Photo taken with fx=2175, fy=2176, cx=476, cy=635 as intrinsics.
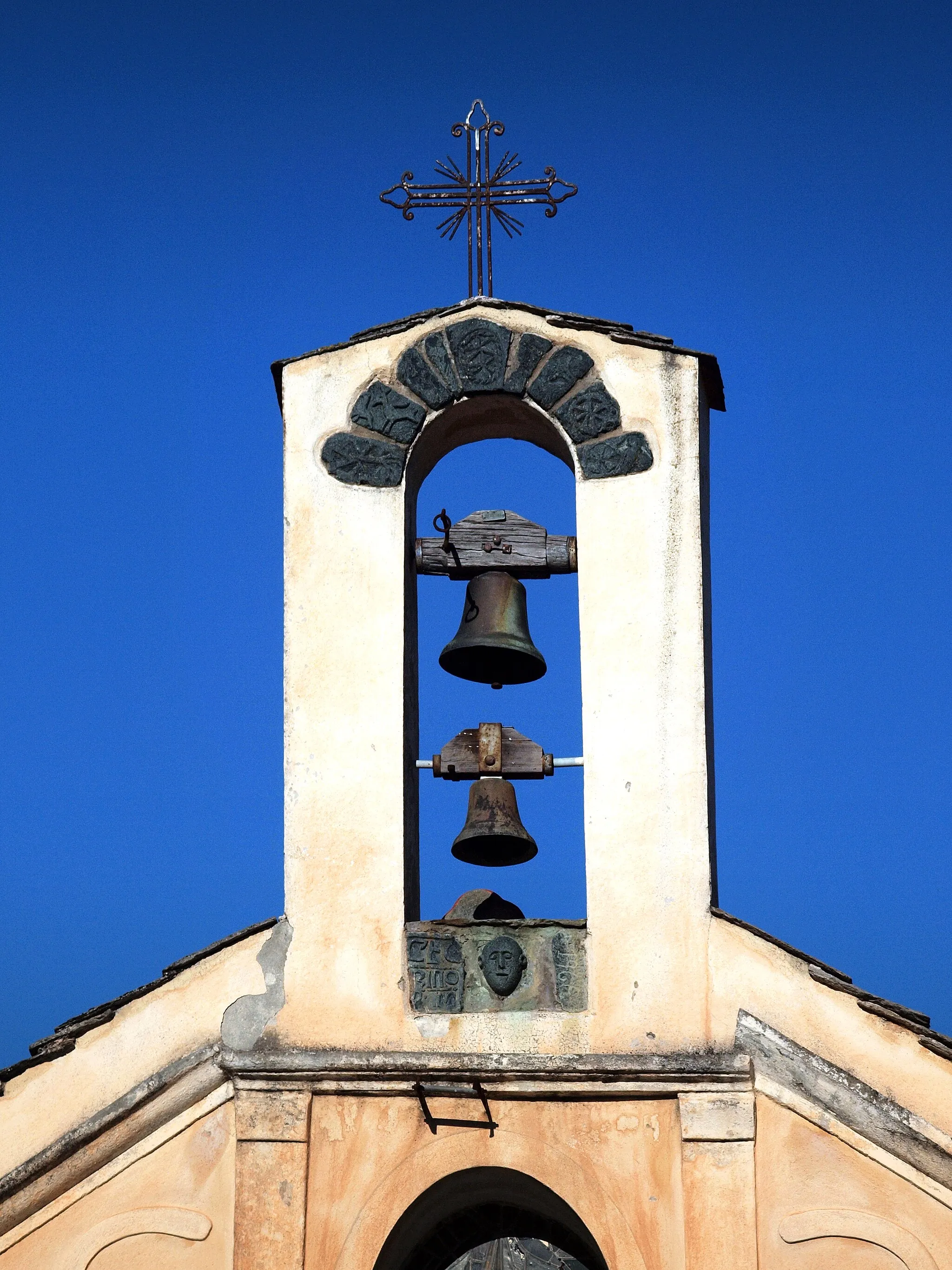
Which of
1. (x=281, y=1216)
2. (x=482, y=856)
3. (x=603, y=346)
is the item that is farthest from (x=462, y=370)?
(x=281, y=1216)

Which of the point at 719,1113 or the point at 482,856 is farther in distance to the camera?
the point at 482,856

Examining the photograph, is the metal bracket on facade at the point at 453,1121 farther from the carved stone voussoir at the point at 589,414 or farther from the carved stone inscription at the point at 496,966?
the carved stone voussoir at the point at 589,414

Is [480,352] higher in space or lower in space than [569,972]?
higher

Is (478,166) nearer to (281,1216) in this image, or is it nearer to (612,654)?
(612,654)

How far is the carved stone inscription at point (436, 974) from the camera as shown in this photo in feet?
31.2

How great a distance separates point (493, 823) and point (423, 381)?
212 cm

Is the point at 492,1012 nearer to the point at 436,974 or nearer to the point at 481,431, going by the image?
the point at 436,974

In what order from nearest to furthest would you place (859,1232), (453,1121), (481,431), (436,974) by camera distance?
(859,1232), (453,1121), (436,974), (481,431)

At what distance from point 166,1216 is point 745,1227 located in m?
2.46

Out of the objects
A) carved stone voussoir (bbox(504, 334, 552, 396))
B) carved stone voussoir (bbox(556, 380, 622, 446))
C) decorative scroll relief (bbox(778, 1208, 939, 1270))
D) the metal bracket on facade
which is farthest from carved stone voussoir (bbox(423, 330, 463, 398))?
decorative scroll relief (bbox(778, 1208, 939, 1270))

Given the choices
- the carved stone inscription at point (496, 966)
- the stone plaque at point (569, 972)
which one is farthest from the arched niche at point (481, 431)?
the stone plaque at point (569, 972)

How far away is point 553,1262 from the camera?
10.0m

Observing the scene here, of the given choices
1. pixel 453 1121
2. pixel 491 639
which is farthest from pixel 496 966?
pixel 491 639

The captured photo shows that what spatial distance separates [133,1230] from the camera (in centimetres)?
931
